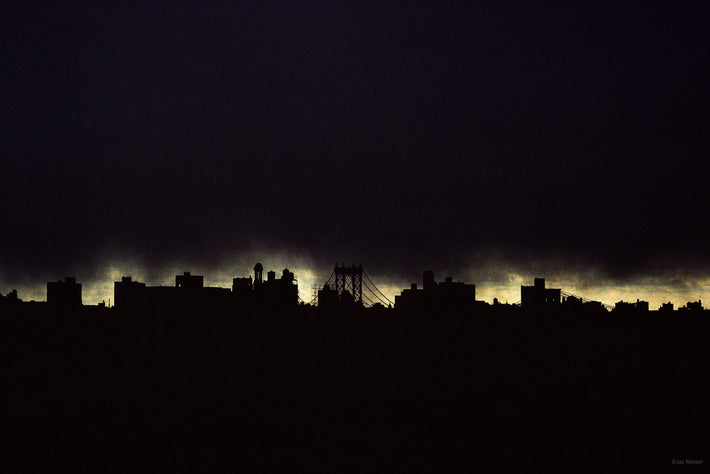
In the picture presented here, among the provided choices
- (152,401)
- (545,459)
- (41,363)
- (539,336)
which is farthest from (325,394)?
(539,336)

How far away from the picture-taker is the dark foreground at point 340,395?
108 meters

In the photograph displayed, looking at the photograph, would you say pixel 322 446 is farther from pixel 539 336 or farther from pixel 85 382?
pixel 539 336

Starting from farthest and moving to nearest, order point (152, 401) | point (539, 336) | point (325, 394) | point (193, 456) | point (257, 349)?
point (539, 336)
point (257, 349)
point (325, 394)
point (152, 401)
point (193, 456)

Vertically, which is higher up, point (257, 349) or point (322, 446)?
point (257, 349)

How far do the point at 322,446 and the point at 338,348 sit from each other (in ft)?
115

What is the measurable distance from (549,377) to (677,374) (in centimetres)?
2098

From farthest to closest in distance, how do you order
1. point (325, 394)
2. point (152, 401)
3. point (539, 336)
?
point (539, 336) < point (325, 394) < point (152, 401)

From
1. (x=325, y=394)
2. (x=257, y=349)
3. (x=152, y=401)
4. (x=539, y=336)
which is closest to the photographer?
(x=152, y=401)

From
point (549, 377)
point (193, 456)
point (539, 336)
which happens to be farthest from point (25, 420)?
point (539, 336)

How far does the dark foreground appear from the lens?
108 metres

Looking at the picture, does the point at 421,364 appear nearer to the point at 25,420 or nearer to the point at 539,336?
the point at 539,336

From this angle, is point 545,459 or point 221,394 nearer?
point 545,459

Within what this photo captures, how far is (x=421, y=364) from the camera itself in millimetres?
145125

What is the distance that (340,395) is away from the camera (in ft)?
420
